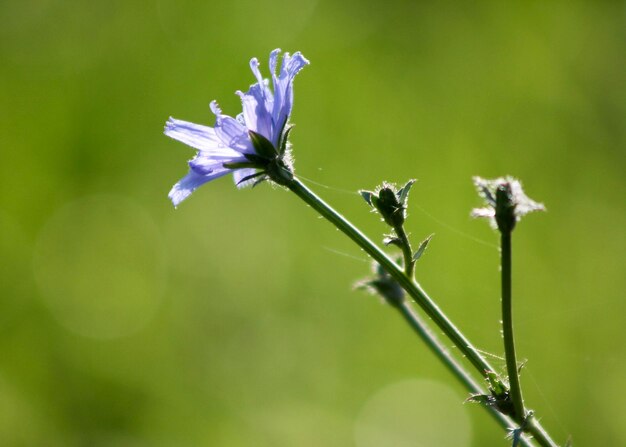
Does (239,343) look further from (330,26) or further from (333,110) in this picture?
(330,26)

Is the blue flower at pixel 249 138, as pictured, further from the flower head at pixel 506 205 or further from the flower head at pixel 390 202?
the flower head at pixel 506 205

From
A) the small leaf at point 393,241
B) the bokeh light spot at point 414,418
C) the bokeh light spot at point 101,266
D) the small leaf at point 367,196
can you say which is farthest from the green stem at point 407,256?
the bokeh light spot at point 101,266

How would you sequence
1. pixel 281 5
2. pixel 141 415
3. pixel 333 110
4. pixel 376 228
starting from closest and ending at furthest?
pixel 141 415 < pixel 376 228 < pixel 333 110 < pixel 281 5

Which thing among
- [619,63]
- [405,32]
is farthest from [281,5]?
[619,63]

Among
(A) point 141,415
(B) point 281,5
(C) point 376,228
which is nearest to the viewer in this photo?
(A) point 141,415

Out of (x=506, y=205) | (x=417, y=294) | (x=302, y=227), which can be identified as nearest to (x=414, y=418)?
(x=302, y=227)

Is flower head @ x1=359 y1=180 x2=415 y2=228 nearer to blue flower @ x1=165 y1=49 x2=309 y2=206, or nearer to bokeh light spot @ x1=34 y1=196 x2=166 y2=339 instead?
blue flower @ x1=165 y1=49 x2=309 y2=206
